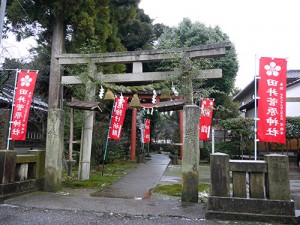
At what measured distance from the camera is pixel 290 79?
23.5 m

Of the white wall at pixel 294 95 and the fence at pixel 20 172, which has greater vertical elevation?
the white wall at pixel 294 95

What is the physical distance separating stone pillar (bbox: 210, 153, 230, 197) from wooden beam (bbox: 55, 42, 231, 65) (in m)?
3.59

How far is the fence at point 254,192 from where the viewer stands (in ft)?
17.2

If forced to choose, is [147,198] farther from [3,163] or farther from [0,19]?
[0,19]

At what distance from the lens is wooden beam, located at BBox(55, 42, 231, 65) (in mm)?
7938

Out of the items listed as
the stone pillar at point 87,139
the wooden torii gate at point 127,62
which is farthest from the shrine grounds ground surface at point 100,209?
the wooden torii gate at point 127,62

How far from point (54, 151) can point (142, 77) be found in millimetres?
A: 3576

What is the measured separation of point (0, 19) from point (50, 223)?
5942 millimetres

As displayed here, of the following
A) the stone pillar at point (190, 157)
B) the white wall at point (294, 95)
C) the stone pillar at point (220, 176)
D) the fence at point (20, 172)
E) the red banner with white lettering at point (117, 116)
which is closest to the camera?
the stone pillar at point (220, 176)

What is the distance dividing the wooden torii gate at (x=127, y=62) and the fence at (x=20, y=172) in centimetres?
187

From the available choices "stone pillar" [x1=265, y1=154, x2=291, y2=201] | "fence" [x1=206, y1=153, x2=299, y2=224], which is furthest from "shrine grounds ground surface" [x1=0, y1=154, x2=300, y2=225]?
"stone pillar" [x1=265, y1=154, x2=291, y2=201]

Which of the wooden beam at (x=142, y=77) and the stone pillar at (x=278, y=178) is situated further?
the wooden beam at (x=142, y=77)

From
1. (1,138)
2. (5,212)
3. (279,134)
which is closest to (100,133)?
(1,138)

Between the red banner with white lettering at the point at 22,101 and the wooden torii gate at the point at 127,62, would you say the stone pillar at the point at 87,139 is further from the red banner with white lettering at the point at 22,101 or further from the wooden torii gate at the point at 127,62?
the red banner with white lettering at the point at 22,101
